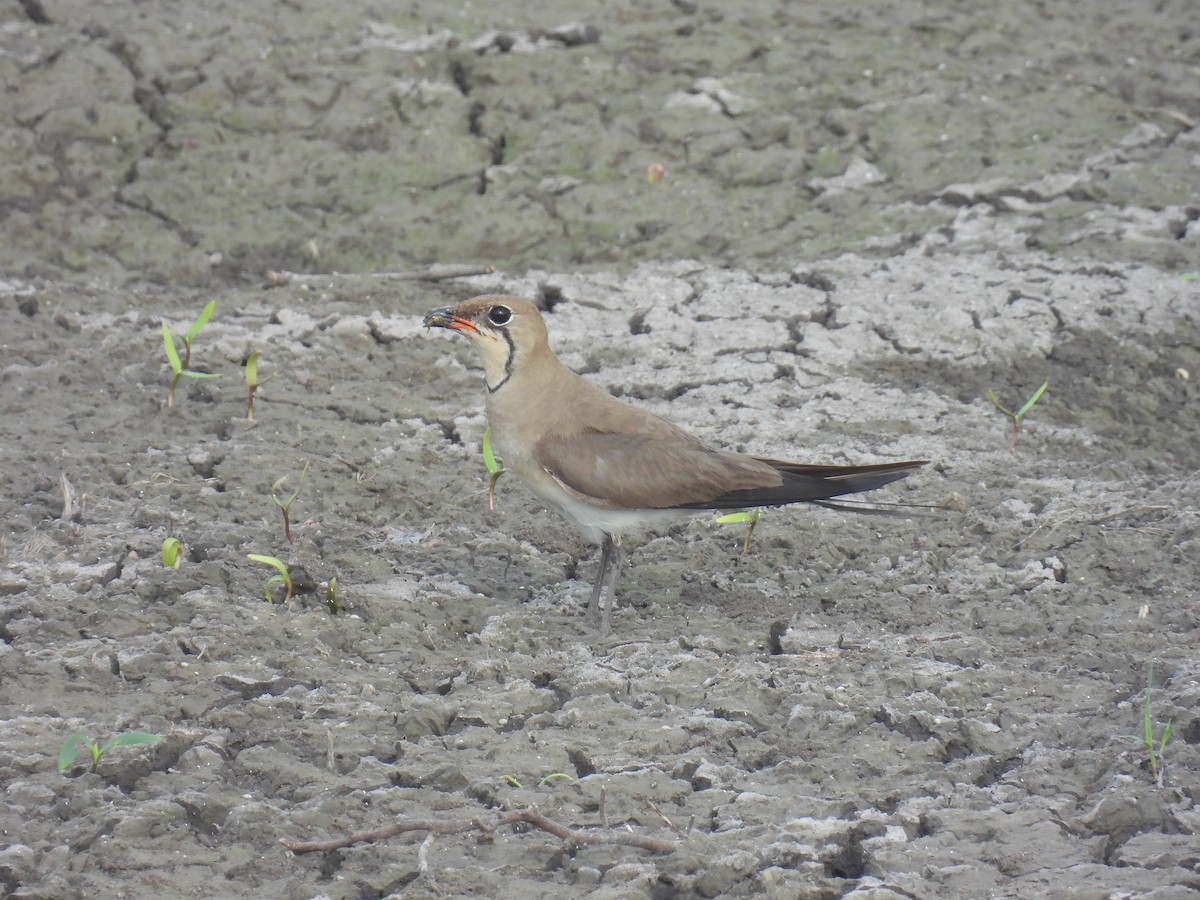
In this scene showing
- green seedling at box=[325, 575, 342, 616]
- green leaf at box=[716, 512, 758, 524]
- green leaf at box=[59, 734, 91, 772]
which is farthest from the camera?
green leaf at box=[716, 512, 758, 524]

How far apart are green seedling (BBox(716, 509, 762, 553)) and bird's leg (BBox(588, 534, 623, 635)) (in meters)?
0.41

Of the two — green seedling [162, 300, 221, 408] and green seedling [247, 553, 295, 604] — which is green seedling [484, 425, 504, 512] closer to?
green seedling [247, 553, 295, 604]

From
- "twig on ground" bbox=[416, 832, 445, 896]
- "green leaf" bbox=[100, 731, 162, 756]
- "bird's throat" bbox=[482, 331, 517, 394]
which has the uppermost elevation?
"bird's throat" bbox=[482, 331, 517, 394]

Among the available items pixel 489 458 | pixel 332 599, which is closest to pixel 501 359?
pixel 489 458

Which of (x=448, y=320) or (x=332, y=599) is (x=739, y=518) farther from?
(x=332, y=599)

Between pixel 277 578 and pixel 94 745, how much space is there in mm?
832

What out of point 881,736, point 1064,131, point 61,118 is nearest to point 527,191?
point 61,118

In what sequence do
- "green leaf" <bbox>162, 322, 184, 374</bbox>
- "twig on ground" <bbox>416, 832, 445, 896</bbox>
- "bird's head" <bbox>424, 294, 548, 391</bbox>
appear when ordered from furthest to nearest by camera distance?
1. "green leaf" <bbox>162, 322, 184, 374</bbox>
2. "bird's head" <bbox>424, 294, 548, 391</bbox>
3. "twig on ground" <bbox>416, 832, 445, 896</bbox>

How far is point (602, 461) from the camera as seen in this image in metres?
3.94

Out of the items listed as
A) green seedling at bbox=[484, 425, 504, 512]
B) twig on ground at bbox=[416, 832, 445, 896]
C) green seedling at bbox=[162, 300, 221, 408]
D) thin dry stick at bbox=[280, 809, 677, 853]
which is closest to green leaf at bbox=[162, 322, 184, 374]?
green seedling at bbox=[162, 300, 221, 408]

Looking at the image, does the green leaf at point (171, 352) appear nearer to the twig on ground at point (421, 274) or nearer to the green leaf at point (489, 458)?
the green leaf at point (489, 458)

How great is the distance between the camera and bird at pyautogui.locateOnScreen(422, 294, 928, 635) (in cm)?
389

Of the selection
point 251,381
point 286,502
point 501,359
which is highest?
point 501,359

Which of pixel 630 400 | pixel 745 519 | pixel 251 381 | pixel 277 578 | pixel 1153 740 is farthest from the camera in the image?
pixel 630 400
